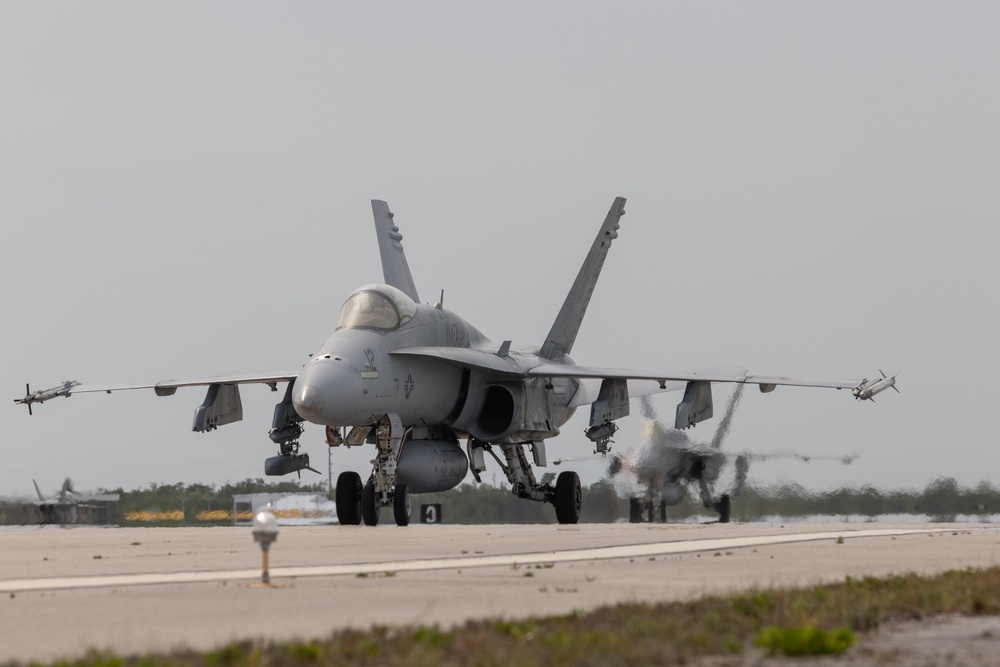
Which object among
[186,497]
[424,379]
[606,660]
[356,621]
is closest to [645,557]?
[356,621]

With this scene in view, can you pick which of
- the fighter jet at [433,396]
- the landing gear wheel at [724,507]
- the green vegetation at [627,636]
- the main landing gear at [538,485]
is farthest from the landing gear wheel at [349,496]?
the green vegetation at [627,636]

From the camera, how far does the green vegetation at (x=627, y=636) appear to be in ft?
21.7

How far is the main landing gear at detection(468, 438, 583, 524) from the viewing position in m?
28.9

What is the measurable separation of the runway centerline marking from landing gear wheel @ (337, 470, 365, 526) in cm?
874

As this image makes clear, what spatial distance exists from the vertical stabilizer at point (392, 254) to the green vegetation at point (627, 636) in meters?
22.5

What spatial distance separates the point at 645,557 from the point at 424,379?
1086 cm

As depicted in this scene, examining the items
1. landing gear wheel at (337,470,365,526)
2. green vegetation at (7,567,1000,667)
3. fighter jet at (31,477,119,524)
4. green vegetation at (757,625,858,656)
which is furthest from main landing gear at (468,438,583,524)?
green vegetation at (757,625,858,656)

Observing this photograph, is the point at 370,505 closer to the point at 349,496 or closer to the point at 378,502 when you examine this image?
the point at 378,502

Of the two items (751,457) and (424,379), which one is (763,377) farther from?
(751,457)

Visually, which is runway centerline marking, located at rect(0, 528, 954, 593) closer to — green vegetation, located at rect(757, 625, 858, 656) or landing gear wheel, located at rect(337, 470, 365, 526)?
green vegetation, located at rect(757, 625, 858, 656)

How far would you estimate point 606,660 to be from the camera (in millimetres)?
6586

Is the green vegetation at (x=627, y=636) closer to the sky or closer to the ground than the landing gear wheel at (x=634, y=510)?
closer to the ground

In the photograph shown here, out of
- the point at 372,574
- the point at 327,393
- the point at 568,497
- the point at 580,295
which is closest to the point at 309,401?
the point at 327,393

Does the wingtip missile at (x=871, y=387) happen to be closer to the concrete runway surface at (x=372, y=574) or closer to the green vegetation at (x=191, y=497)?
the concrete runway surface at (x=372, y=574)
